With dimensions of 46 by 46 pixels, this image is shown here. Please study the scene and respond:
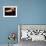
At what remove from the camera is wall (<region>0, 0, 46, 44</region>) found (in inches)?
185

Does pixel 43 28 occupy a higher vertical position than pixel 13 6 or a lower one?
lower

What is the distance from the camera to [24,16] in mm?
4703

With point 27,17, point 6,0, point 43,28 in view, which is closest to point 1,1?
point 6,0

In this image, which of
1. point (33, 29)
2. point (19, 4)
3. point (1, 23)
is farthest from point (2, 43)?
point (19, 4)

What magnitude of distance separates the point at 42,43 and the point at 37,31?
536mm

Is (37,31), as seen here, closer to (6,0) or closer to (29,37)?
(29,37)

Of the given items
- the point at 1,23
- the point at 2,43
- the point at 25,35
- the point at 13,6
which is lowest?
the point at 2,43

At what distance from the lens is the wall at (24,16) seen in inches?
185

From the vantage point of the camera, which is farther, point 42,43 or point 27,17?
point 27,17

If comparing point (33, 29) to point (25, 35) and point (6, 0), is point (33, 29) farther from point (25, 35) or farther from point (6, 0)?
point (6, 0)

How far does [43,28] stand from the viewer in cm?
464

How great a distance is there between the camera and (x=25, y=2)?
4684 millimetres

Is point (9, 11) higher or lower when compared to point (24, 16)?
higher

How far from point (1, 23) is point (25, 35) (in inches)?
36.6
